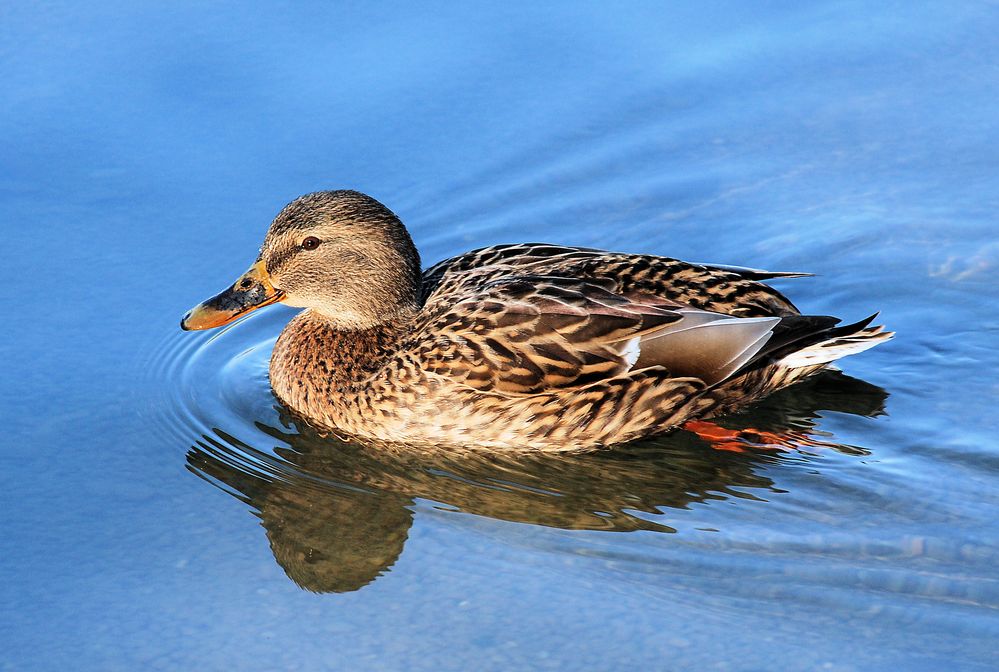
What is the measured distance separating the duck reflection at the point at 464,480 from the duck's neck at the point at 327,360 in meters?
0.18

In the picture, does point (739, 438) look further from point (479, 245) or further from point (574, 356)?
point (479, 245)

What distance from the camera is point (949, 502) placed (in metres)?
6.57

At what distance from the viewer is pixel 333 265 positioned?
7.54m

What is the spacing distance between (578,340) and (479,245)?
188cm

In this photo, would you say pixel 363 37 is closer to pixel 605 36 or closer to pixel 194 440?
pixel 605 36

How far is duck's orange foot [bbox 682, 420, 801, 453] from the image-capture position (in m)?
7.23

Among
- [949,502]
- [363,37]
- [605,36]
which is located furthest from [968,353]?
[363,37]

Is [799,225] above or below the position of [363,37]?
below

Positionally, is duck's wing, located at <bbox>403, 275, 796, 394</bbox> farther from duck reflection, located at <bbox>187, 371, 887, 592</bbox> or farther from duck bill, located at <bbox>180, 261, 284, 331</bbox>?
duck bill, located at <bbox>180, 261, 284, 331</bbox>

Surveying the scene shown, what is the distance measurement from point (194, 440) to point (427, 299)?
1420mm

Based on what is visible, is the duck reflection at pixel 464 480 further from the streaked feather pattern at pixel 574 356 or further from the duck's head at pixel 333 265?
the duck's head at pixel 333 265

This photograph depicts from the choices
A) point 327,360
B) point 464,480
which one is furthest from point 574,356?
point 327,360

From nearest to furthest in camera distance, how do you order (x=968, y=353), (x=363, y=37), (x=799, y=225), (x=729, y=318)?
(x=729, y=318), (x=968, y=353), (x=799, y=225), (x=363, y=37)

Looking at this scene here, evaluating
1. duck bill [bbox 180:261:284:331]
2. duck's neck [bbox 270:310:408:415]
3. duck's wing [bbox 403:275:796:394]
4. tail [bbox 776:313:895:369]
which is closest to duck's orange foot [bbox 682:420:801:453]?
duck's wing [bbox 403:275:796:394]
